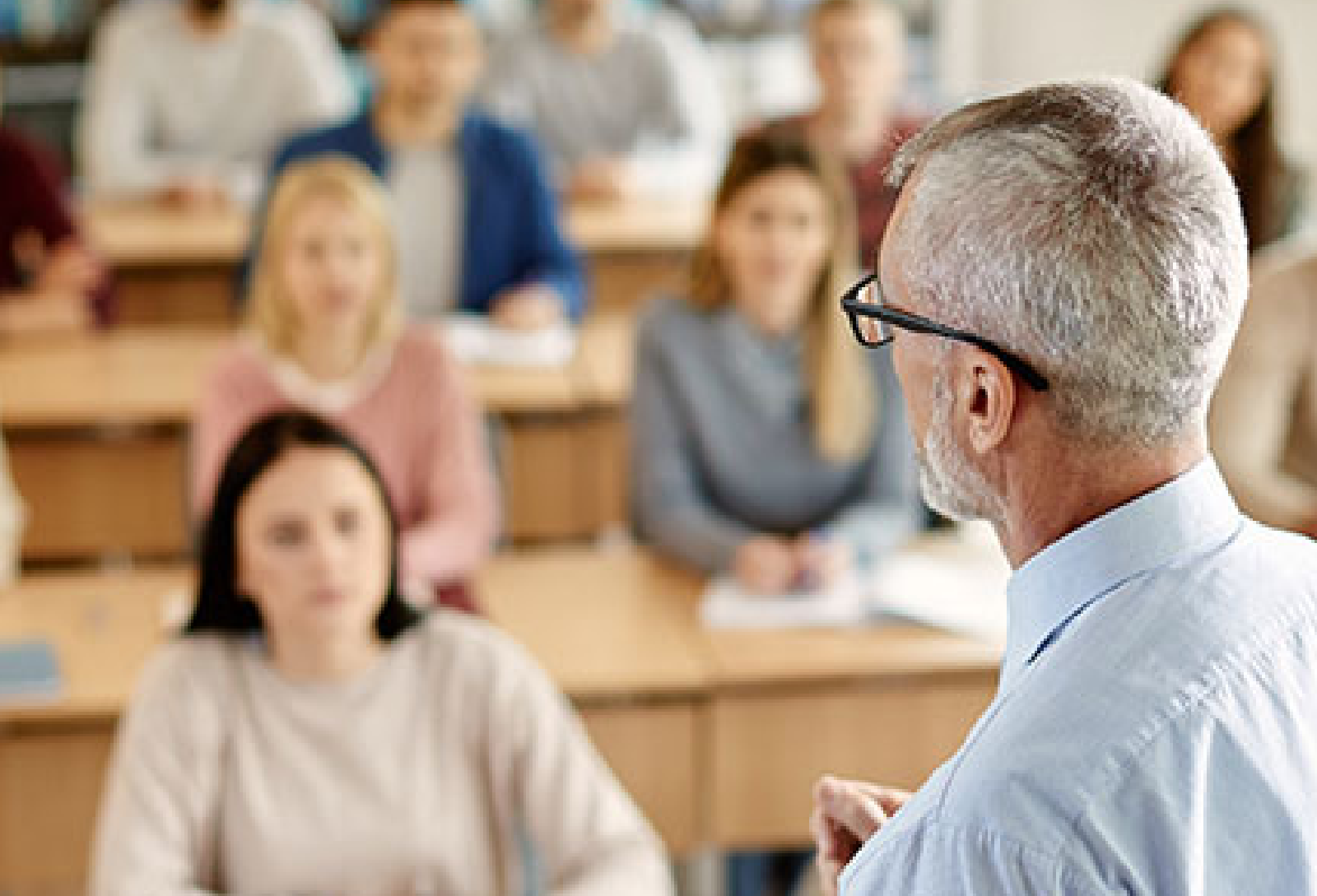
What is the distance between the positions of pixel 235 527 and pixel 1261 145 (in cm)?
261

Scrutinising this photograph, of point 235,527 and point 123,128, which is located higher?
point 123,128

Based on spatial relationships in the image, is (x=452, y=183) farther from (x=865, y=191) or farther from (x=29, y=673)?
(x=29, y=673)

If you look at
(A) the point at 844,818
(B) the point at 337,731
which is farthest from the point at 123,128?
(A) the point at 844,818

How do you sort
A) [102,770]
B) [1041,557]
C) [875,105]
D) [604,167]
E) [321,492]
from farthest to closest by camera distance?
[604,167] → [875,105] → [102,770] → [321,492] → [1041,557]

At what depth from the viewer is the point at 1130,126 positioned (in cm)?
113

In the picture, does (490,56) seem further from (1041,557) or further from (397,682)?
(1041,557)

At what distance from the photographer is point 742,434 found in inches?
131

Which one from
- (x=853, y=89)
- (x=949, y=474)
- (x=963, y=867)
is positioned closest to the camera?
(x=963, y=867)

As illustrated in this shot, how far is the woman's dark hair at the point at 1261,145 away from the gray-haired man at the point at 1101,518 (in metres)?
3.00

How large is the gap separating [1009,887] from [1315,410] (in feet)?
7.87

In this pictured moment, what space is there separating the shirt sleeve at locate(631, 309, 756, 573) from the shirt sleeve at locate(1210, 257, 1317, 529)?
0.77 metres

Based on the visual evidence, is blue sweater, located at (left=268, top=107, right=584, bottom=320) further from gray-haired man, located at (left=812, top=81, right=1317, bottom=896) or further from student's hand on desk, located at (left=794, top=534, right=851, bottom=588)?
gray-haired man, located at (left=812, top=81, right=1317, bottom=896)

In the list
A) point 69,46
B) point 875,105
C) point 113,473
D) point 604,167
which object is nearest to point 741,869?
point 113,473

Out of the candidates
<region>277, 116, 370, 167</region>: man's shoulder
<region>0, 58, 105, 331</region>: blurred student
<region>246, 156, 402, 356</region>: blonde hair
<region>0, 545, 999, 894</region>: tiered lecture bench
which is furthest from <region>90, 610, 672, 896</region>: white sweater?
<region>0, 58, 105, 331</region>: blurred student
